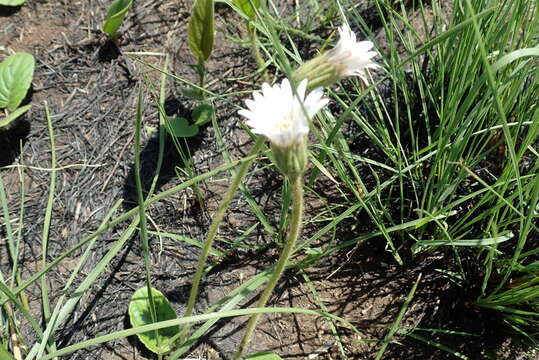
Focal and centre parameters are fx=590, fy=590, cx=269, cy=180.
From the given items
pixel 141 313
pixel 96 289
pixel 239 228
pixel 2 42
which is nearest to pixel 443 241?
pixel 239 228

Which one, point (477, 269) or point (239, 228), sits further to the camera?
point (239, 228)

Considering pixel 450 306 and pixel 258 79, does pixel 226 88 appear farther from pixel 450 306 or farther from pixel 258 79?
pixel 450 306

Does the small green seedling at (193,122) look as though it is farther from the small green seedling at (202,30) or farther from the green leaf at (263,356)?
the green leaf at (263,356)

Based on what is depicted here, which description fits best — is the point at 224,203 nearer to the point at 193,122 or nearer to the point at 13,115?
the point at 193,122

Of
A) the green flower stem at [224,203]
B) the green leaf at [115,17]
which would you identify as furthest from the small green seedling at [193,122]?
the green flower stem at [224,203]

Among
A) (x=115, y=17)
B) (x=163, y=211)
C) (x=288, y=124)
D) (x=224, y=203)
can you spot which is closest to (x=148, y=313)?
(x=163, y=211)

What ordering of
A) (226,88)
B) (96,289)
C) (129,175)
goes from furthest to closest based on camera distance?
1. (226,88)
2. (129,175)
3. (96,289)

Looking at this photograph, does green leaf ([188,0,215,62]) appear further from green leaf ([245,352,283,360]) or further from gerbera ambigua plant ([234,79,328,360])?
green leaf ([245,352,283,360])
